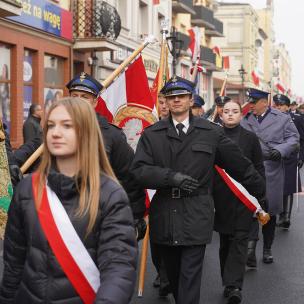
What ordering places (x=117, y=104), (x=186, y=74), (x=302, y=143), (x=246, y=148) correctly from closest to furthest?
(x=246, y=148) → (x=117, y=104) → (x=302, y=143) → (x=186, y=74)

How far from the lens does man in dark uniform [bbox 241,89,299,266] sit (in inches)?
288

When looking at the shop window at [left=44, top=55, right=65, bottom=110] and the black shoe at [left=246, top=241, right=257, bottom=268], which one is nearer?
the black shoe at [left=246, top=241, right=257, bottom=268]

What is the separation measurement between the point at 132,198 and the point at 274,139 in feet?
9.84

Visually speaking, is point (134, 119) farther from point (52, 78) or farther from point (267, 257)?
point (52, 78)

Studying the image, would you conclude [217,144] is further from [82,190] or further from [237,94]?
[237,94]

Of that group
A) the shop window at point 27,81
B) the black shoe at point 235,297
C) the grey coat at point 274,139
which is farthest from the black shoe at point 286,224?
the shop window at point 27,81

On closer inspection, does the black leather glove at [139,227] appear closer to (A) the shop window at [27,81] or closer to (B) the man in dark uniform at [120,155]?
(B) the man in dark uniform at [120,155]

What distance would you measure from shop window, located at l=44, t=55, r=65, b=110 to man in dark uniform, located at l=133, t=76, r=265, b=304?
13313 mm

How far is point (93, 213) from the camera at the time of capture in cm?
272

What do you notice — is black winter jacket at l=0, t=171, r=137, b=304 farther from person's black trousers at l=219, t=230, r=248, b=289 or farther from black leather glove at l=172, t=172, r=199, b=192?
person's black trousers at l=219, t=230, r=248, b=289

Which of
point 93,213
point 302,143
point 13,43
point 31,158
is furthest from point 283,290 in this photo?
point 13,43

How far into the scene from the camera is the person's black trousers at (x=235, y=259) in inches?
228

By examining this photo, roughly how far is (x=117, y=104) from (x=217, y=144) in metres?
1.96

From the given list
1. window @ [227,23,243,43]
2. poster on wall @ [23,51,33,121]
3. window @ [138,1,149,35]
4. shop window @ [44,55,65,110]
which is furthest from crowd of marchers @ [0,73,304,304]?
window @ [227,23,243,43]
